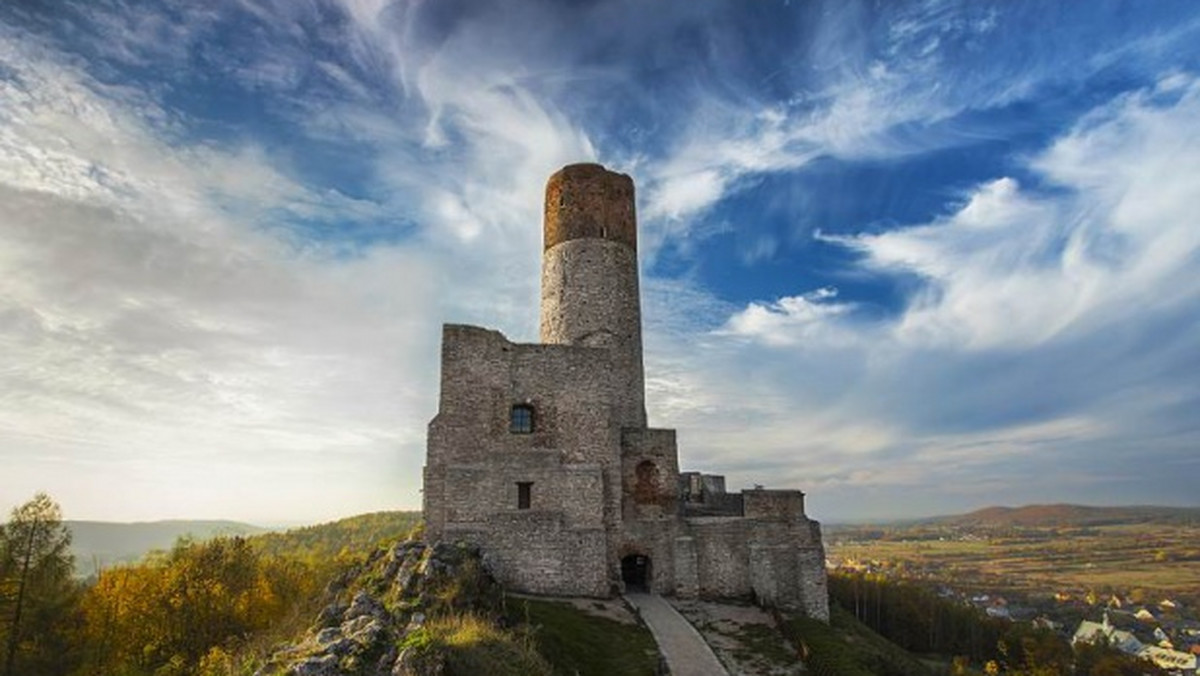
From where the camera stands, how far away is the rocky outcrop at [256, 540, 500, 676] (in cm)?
1197

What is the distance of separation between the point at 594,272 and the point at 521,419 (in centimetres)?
714

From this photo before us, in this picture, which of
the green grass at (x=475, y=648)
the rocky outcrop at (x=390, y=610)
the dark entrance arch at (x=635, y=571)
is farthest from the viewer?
the dark entrance arch at (x=635, y=571)

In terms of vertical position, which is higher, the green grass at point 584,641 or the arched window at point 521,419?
the arched window at point 521,419

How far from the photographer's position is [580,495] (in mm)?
21984

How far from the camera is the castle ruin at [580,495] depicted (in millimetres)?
20875

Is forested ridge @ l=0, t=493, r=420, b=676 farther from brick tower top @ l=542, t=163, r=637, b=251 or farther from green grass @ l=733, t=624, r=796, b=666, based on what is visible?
brick tower top @ l=542, t=163, r=637, b=251

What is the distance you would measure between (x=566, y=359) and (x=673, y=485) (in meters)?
5.77

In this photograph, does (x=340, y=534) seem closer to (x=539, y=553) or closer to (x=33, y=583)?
(x=33, y=583)

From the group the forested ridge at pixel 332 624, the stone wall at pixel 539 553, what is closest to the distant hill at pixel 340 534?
the forested ridge at pixel 332 624

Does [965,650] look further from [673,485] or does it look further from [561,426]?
[561,426]

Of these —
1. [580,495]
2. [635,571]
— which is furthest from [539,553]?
[635,571]

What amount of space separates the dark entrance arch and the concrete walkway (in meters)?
1.34

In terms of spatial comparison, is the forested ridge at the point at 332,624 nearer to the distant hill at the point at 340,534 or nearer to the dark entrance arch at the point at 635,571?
the dark entrance arch at the point at 635,571

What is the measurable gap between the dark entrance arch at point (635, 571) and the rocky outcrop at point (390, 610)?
6424 millimetres
